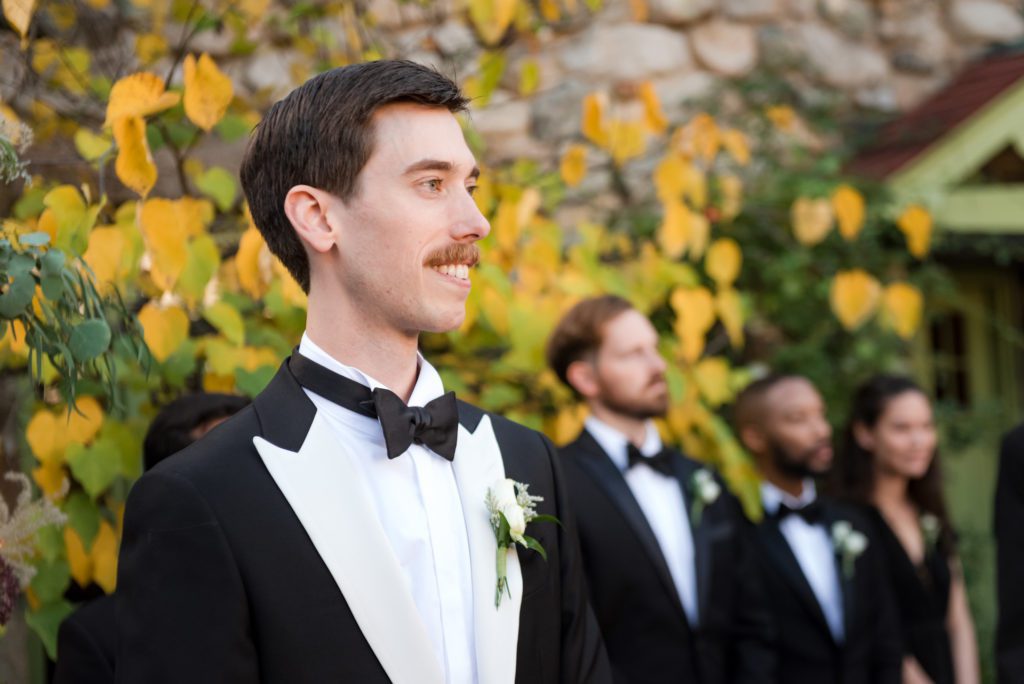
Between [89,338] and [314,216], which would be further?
[89,338]

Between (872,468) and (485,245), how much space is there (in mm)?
1811

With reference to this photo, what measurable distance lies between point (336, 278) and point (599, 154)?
3.77 meters

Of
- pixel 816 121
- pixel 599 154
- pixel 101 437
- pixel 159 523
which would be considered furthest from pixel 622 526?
pixel 816 121

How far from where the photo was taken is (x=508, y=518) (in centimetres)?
176

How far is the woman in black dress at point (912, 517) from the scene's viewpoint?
4.08 metres

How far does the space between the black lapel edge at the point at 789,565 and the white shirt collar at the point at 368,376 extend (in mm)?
2205

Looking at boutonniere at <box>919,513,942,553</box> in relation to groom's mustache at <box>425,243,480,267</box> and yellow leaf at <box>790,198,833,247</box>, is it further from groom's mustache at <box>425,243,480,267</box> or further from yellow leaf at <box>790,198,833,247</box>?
groom's mustache at <box>425,243,480,267</box>

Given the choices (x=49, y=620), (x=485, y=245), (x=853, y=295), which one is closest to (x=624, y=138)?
(x=485, y=245)

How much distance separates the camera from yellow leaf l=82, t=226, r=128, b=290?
2543 mm

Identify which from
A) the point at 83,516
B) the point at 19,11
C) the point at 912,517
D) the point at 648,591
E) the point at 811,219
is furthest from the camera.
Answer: the point at 811,219

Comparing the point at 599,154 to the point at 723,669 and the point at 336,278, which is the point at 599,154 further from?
the point at 336,278

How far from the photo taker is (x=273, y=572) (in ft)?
5.33

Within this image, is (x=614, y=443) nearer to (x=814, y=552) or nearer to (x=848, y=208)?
(x=814, y=552)

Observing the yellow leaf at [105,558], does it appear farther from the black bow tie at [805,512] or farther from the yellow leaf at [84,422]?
the black bow tie at [805,512]
